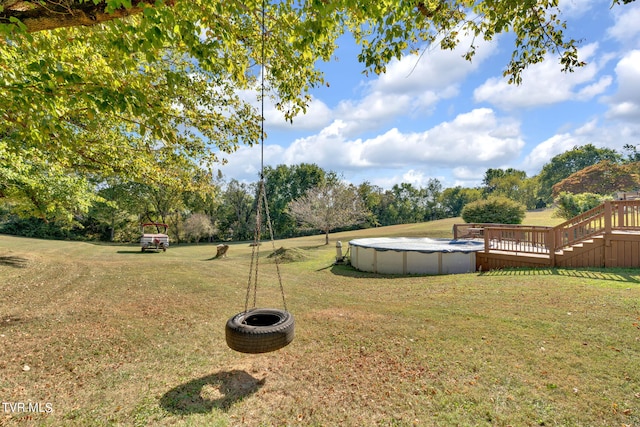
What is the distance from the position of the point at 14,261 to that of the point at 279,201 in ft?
146

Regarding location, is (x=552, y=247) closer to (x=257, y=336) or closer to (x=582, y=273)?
(x=582, y=273)

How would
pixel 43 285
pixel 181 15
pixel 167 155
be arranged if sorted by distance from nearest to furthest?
pixel 181 15 < pixel 167 155 < pixel 43 285

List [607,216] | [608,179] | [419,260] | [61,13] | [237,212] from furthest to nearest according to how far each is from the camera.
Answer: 1. [237,212]
2. [608,179]
3. [419,260]
4. [607,216]
5. [61,13]

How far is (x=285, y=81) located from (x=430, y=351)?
5843 mm

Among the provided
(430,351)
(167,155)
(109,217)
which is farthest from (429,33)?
(109,217)

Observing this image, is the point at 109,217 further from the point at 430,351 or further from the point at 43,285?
the point at 430,351

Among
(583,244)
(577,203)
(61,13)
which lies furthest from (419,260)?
(577,203)

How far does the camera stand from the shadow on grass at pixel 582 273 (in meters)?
9.05

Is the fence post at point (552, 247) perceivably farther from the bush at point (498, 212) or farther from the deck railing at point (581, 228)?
the bush at point (498, 212)

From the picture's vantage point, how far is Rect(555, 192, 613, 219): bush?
26.0 m

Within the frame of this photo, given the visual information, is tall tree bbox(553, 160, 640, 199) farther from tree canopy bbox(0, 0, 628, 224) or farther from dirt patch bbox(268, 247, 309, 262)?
tree canopy bbox(0, 0, 628, 224)

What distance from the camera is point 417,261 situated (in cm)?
1361

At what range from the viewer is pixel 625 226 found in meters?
10.7

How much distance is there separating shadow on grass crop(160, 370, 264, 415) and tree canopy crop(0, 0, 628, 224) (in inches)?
151
